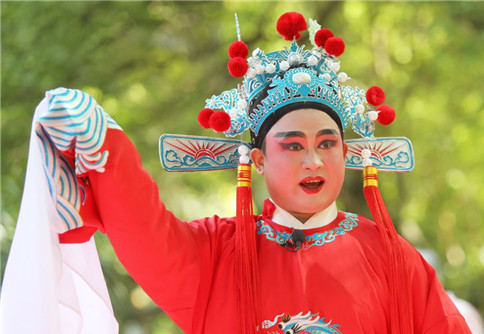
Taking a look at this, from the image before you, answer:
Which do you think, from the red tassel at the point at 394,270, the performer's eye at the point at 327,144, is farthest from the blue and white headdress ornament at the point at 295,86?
the red tassel at the point at 394,270

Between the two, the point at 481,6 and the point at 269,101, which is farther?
the point at 481,6

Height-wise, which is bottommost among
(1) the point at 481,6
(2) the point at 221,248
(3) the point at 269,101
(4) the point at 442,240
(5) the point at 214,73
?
(4) the point at 442,240

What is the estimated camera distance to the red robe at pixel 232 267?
6.21ft

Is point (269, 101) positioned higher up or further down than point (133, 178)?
higher up

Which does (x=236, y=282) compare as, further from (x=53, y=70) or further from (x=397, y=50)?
(x=397, y=50)

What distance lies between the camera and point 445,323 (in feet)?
6.77

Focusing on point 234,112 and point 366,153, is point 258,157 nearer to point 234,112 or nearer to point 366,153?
point 234,112

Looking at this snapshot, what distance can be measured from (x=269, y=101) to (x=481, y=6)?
11.3ft

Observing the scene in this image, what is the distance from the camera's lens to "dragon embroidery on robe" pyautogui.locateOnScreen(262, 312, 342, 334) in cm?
198

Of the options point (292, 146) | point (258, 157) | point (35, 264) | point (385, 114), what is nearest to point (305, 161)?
point (292, 146)

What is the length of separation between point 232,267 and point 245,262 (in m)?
0.07

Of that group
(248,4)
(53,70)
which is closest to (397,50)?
(248,4)

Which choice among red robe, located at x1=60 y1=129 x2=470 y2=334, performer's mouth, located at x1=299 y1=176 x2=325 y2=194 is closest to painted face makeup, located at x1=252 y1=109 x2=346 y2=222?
performer's mouth, located at x1=299 y1=176 x2=325 y2=194

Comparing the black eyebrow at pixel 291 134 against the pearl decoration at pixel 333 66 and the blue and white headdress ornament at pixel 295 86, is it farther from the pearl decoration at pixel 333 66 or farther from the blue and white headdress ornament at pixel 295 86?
the pearl decoration at pixel 333 66
